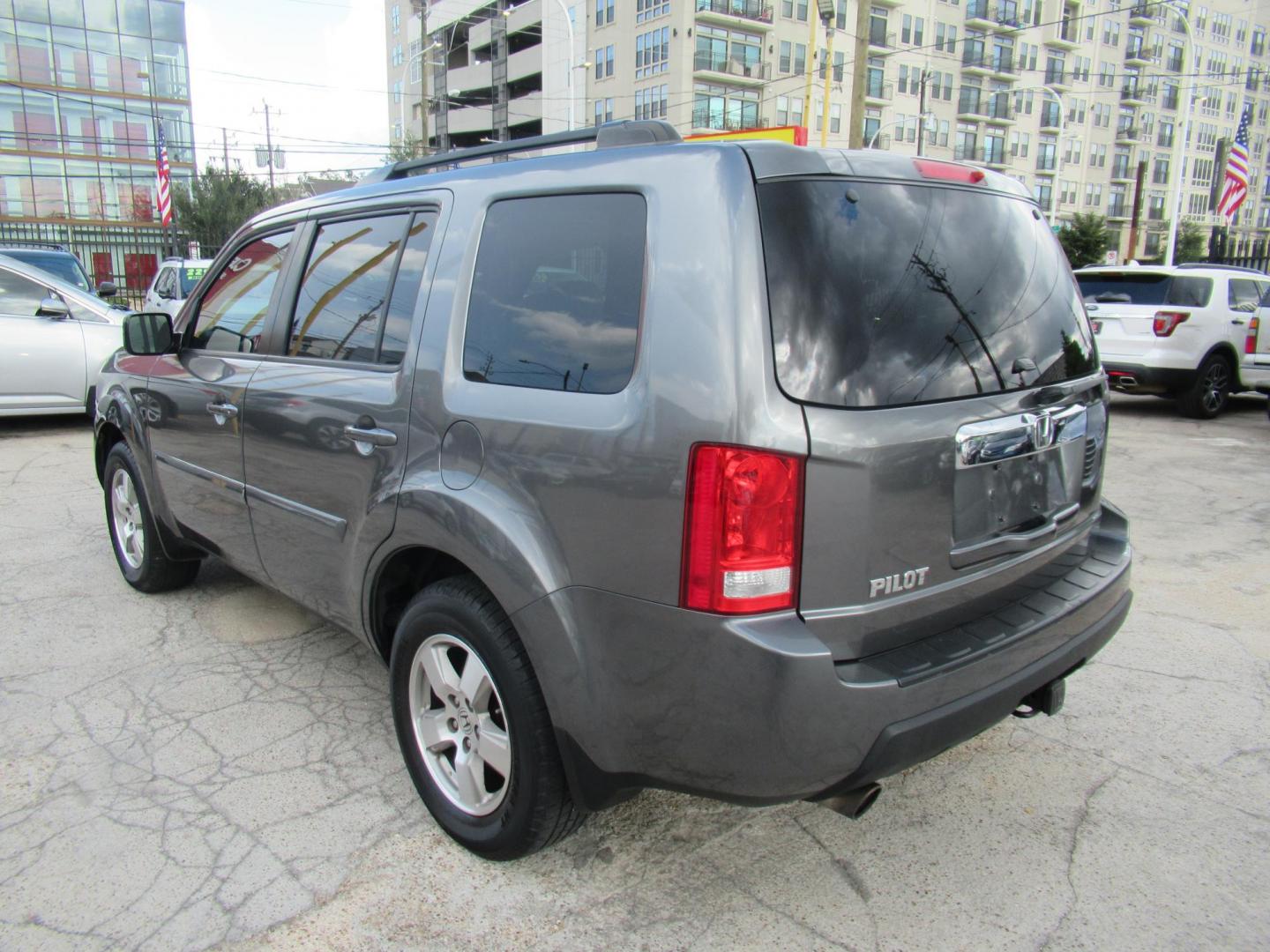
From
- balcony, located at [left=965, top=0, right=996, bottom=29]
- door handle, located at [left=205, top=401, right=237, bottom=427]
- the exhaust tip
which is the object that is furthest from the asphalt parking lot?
balcony, located at [left=965, top=0, right=996, bottom=29]

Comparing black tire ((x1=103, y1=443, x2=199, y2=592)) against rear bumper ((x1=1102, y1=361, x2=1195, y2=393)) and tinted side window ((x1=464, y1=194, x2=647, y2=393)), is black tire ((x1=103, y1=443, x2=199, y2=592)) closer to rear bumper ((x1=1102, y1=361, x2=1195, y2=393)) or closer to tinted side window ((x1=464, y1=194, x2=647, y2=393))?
tinted side window ((x1=464, y1=194, x2=647, y2=393))

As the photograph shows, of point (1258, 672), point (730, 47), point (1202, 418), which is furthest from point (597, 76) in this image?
point (1258, 672)

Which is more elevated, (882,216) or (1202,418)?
(882,216)

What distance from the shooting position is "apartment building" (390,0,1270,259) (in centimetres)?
5234

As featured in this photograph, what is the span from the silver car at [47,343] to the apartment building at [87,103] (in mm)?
38595

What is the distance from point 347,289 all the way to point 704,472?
166cm

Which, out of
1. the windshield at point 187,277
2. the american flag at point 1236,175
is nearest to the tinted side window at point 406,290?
the windshield at point 187,277

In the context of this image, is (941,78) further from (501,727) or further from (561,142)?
(501,727)

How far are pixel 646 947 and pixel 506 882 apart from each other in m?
0.44

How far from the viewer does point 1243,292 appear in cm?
1029

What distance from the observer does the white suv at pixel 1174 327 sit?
9633mm

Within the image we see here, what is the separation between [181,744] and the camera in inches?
120

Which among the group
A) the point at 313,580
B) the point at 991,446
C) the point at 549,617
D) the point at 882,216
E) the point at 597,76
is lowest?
the point at 313,580

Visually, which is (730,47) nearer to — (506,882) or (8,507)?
(8,507)
